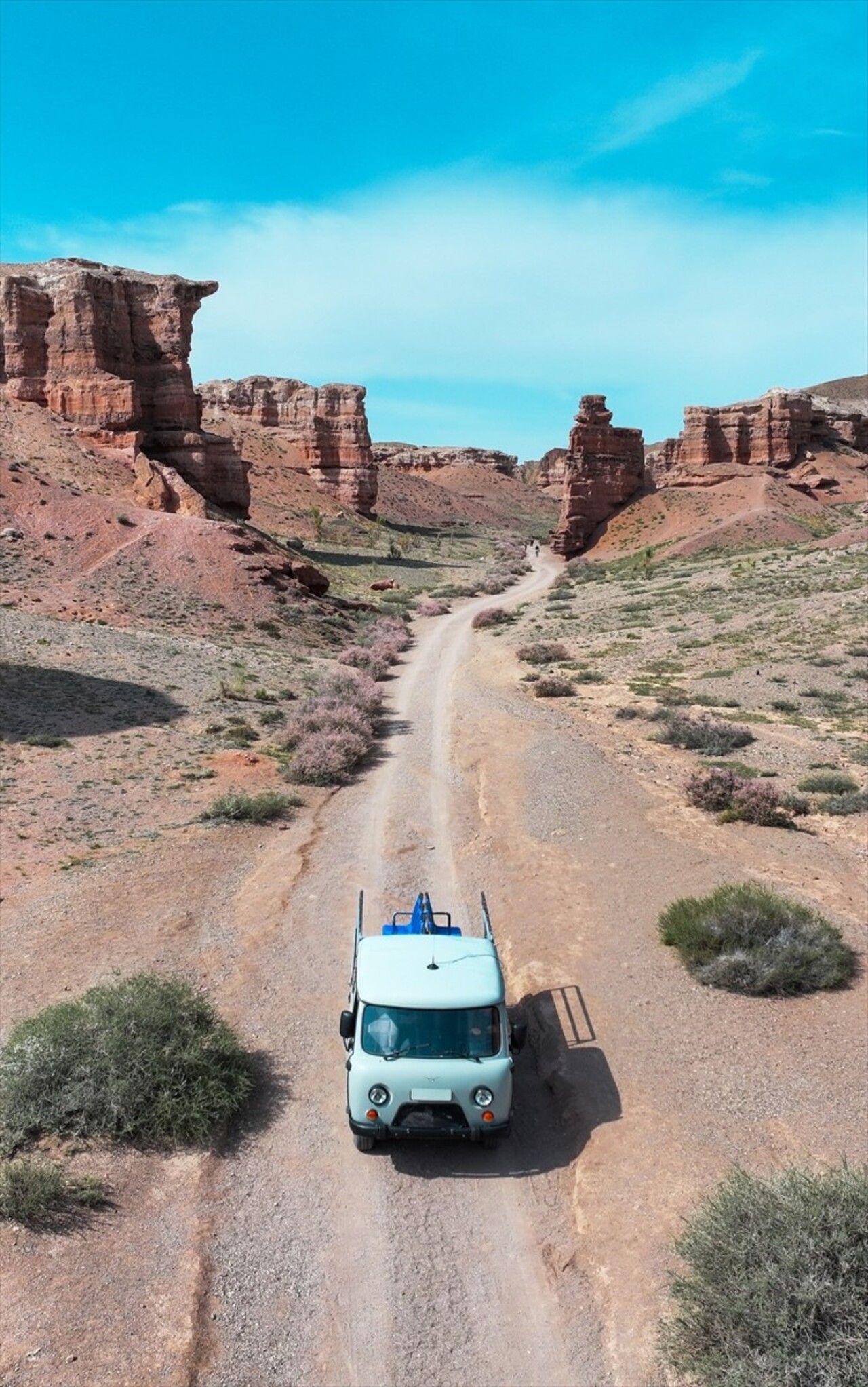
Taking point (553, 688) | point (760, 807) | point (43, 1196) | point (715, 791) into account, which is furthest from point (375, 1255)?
point (553, 688)

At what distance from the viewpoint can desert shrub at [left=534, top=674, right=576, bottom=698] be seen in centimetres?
3003

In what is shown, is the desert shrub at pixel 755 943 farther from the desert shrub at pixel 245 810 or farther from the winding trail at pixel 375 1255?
the desert shrub at pixel 245 810

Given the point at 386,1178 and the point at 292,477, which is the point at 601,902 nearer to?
the point at 386,1178

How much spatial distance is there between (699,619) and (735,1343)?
37627mm

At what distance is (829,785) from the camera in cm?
1886

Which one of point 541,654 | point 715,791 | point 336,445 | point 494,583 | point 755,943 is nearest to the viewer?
point 755,943

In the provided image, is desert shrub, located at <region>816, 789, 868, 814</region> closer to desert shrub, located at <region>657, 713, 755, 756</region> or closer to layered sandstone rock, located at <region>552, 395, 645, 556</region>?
desert shrub, located at <region>657, 713, 755, 756</region>

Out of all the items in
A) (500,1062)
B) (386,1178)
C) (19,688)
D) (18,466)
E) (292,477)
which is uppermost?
(292,477)

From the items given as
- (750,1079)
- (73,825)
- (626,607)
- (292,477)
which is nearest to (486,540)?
(292,477)

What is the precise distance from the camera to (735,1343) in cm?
628

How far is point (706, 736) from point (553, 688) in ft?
26.0

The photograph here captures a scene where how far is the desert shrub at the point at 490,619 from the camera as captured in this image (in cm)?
4784

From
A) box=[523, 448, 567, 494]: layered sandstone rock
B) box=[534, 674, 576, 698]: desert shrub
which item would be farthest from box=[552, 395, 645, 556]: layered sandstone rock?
box=[523, 448, 567, 494]: layered sandstone rock

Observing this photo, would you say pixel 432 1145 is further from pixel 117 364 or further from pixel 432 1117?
pixel 117 364
